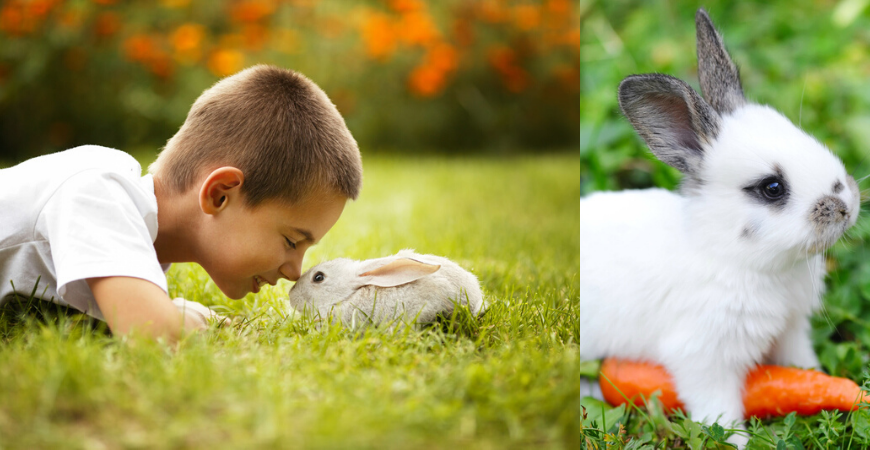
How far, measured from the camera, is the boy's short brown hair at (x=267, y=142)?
1.18m

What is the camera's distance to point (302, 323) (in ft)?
3.69

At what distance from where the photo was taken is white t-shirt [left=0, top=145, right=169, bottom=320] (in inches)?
39.3

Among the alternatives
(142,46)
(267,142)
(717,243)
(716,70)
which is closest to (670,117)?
(716,70)

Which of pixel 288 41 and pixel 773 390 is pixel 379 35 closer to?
pixel 288 41

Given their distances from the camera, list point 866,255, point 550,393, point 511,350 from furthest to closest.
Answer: point 866,255 < point 511,350 < point 550,393

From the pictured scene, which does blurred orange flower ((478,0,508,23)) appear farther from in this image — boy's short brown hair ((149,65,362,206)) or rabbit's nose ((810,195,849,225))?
rabbit's nose ((810,195,849,225))

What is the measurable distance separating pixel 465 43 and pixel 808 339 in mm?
990

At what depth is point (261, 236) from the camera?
1173mm

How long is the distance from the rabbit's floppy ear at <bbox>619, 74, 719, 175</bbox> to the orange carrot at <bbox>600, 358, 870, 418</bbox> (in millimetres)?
415

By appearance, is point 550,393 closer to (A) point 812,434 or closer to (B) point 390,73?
(A) point 812,434

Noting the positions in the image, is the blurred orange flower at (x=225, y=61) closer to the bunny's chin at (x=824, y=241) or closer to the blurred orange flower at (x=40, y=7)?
the blurred orange flower at (x=40, y=7)

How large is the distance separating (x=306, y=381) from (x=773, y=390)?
3.03 feet

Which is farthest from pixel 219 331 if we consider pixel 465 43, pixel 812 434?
pixel 812 434

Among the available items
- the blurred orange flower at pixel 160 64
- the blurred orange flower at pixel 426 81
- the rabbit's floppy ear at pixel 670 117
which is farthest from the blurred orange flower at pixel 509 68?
the blurred orange flower at pixel 160 64
